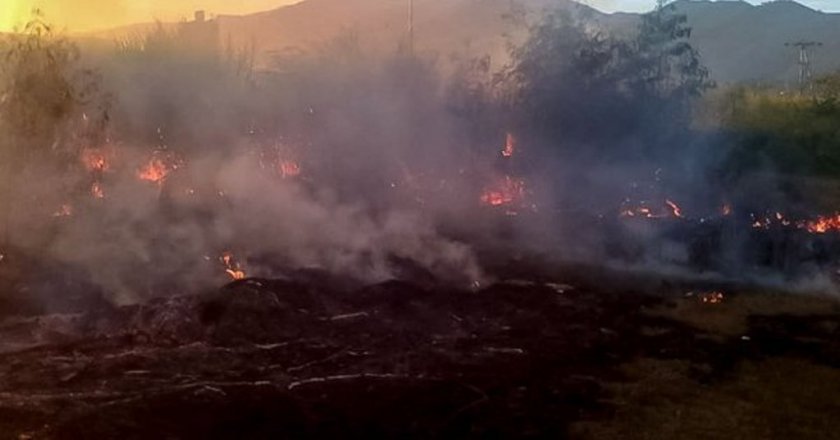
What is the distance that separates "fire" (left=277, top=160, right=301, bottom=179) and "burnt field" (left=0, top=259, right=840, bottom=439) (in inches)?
506

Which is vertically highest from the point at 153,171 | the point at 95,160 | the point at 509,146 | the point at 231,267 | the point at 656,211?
the point at 95,160

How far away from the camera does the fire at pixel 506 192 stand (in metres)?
33.7

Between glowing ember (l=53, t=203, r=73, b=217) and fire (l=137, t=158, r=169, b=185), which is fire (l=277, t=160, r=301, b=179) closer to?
fire (l=137, t=158, r=169, b=185)

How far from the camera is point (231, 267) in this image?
2095cm

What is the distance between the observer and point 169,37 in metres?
37.0

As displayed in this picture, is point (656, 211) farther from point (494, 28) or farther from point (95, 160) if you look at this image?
point (494, 28)

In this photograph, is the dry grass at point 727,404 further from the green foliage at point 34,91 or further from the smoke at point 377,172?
the green foliage at point 34,91

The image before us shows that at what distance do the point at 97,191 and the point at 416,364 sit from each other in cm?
1564

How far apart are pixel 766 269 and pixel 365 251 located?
1082 centimetres

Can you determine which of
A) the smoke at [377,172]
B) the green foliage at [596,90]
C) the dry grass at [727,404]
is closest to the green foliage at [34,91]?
the smoke at [377,172]

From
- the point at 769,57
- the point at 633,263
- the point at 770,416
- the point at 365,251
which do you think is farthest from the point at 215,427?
the point at 769,57

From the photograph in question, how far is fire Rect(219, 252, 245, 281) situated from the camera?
20.6m

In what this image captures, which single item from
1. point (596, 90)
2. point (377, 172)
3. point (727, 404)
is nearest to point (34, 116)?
point (377, 172)

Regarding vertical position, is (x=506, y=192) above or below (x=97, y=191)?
below
